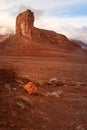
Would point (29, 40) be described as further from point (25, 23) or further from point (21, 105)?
point (21, 105)

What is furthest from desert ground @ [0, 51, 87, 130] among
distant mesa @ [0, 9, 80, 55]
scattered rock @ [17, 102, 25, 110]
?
distant mesa @ [0, 9, 80, 55]

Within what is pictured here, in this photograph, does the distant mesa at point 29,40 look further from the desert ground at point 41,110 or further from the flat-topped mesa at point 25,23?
the desert ground at point 41,110

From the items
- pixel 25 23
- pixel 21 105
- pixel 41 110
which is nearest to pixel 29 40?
pixel 25 23

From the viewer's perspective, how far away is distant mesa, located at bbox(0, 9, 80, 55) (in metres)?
67.3

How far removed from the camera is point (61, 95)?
16422 mm

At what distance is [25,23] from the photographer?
76.2 metres

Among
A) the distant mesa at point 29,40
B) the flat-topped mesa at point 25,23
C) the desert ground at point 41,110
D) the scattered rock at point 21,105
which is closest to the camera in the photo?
the desert ground at point 41,110

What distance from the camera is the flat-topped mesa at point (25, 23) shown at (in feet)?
245

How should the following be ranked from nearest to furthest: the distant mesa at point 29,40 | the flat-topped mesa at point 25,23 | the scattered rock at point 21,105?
the scattered rock at point 21,105 < the distant mesa at point 29,40 < the flat-topped mesa at point 25,23

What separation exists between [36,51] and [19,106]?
5804 centimetres

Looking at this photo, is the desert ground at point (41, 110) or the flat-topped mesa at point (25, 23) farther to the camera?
the flat-topped mesa at point (25, 23)

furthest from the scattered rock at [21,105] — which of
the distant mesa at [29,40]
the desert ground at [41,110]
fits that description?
the distant mesa at [29,40]

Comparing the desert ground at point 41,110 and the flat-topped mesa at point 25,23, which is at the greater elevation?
the flat-topped mesa at point 25,23

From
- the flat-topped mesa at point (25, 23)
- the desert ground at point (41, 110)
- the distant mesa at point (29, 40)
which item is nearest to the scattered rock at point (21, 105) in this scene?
the desert ground at point (41, 110)
